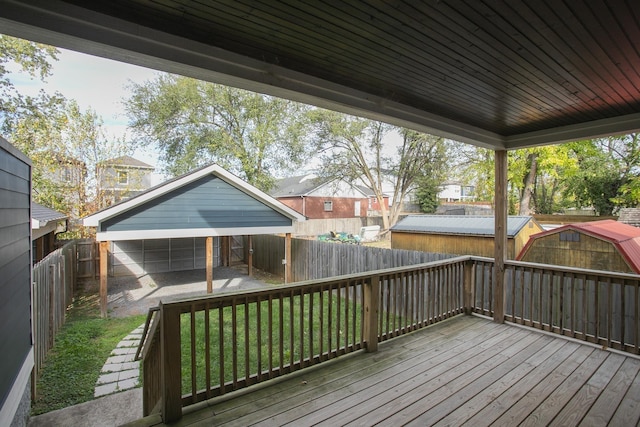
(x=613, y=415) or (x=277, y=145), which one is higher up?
(x=277, y=145)

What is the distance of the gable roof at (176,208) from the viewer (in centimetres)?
755

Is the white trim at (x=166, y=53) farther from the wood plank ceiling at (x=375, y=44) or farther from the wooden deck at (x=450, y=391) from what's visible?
the wooden deck at (x=450, y=391)

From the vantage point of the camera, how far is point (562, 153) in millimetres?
13094

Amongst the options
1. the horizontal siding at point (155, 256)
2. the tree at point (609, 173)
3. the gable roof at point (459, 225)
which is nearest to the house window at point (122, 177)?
the horizontal siding at point (155, 256)

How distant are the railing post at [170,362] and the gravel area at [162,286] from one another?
220 inches

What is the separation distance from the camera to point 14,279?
2049 millimetres

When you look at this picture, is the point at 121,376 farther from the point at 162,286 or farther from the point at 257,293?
the point at 162,286

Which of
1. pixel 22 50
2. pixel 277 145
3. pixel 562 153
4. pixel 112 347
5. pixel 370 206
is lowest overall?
pixel 112 347

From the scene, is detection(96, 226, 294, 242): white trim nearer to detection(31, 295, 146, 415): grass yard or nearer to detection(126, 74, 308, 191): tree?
detection(31, 295, 146, 415): grass yard

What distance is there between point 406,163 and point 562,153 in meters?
8.05

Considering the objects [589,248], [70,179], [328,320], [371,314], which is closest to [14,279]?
[328,320]

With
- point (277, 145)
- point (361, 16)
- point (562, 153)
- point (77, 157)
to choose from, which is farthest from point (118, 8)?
point (277, 145)

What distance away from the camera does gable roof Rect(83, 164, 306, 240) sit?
7.55 m

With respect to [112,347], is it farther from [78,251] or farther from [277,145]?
[277,145]
